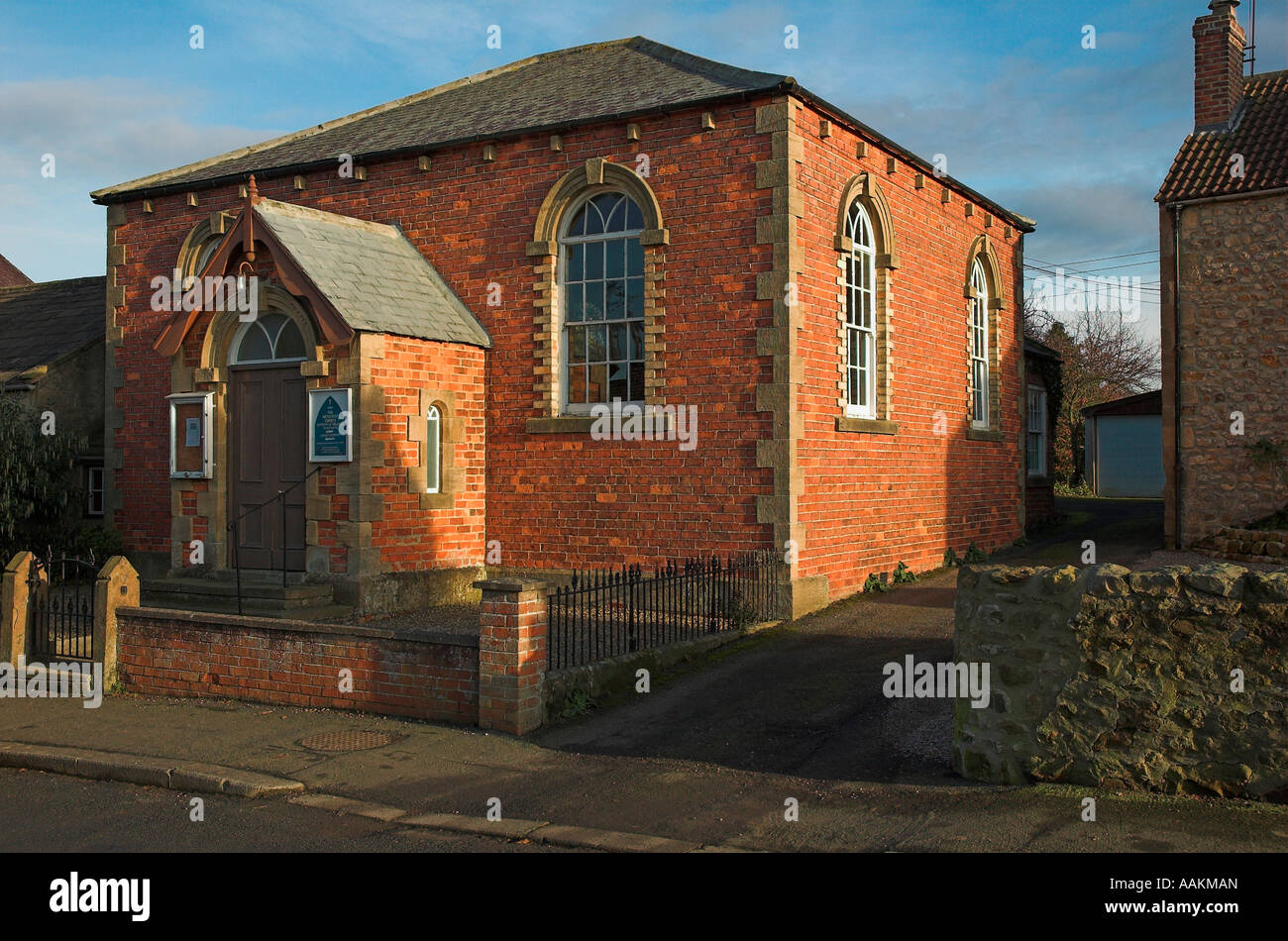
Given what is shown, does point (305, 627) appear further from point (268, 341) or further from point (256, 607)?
point (268, 341)

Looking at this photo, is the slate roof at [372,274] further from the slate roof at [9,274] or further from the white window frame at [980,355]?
the slate roof at [9,274]

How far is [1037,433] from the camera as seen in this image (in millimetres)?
23375

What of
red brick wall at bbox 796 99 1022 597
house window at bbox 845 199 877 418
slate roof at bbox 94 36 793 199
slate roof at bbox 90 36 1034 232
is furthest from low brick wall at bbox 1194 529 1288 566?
slate roof at bbox 94 36 793 199

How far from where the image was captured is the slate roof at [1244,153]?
17.6 meters

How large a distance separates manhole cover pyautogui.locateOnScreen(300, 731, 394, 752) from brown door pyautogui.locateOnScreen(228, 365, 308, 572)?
5527 millimetres

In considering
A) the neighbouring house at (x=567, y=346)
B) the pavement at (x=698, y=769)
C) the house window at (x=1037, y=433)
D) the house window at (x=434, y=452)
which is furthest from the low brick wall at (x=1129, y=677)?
the house window at (x=1037, y=433)

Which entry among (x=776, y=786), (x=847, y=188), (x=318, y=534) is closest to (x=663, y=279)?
(x=847, y=188)

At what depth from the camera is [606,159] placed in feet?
46.5

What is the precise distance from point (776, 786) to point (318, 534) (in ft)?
26.5

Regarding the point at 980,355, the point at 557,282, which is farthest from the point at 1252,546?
the point at 557,282

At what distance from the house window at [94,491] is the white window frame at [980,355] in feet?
48.1

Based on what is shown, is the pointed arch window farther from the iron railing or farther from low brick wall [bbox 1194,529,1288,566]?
the iron railing

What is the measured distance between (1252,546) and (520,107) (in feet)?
40.7
